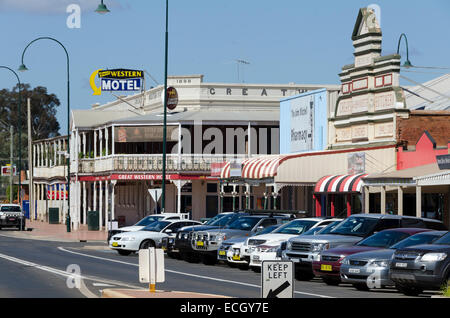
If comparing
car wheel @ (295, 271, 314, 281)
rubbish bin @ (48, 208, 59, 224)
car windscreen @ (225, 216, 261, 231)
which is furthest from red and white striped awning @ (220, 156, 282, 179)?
rubbish bin @ (48, 208, 59, 224)

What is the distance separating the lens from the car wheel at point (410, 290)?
22469 millimetres

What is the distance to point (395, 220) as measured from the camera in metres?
27.3

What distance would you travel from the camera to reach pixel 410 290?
22.7 m

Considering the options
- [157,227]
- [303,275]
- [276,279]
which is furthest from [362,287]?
[157,227]

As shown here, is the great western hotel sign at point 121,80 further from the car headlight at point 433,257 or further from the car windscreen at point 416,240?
the car headlight at point 433,257

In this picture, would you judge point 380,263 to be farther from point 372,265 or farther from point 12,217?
point 12,217

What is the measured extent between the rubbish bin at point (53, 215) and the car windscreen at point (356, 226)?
48.1m

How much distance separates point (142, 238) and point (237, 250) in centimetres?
708

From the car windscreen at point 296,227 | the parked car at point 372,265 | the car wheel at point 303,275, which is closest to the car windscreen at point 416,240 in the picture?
the parked car at point 372,265

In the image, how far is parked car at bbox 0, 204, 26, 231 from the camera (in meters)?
62.0

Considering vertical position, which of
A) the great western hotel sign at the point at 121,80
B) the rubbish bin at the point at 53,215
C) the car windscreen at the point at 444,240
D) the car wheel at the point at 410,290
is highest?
the great western hotel sign at the point at 121,80
